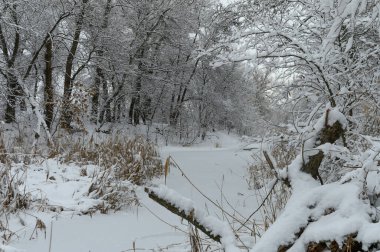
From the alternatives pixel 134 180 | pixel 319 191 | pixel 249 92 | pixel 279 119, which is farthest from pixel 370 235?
pixel 249 92

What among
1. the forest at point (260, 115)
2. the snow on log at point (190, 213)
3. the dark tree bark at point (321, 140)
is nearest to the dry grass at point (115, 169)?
the forest at point (260, 115)

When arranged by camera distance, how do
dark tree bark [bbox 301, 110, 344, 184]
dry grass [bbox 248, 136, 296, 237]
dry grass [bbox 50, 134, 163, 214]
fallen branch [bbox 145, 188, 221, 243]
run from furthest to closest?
dry grass [bbox 50, 134, 163, 214] < dry grass [bbox 248, 136, 296, 237] < dark tree bark [bbox 301, 110, 344, 184] < fallen branch [bbox 145, 188, 221, 243]

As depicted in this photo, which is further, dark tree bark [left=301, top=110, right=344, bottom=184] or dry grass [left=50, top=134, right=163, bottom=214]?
dry grass [left=50, top=134, right=163, bottom=214]

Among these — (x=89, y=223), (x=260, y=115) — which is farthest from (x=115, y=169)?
(x=260, y=115)

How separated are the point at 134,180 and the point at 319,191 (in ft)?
13.7

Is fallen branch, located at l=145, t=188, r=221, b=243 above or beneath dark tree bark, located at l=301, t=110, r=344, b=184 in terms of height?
beneath

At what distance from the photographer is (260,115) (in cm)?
435

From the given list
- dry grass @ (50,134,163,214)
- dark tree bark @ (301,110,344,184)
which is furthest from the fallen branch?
dry grass @ (50,134,163,214)

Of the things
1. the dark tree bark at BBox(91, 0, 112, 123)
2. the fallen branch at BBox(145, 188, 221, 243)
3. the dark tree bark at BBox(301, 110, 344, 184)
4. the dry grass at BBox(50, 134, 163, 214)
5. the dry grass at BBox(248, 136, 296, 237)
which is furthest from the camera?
the dark tree bark at BBox(91, 0, 112, 123)

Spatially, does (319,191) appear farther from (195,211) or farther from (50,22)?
(50,22)

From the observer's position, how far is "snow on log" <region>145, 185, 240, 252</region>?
134 centimetres

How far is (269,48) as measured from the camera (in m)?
3.30

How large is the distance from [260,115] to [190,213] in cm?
313

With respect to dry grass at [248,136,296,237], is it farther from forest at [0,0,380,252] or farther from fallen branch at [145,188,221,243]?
fallen branch at [145,188,221,243]
